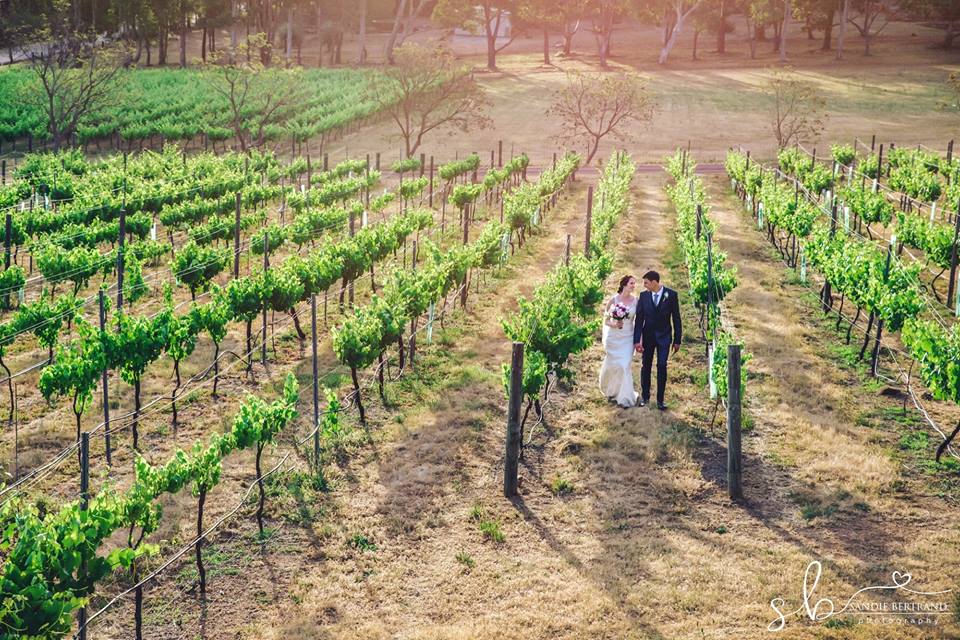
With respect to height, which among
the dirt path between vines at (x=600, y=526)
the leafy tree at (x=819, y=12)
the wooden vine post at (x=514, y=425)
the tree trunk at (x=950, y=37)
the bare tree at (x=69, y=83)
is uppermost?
the leafy tree at (x=819, y=12)

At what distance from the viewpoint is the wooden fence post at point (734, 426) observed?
9.98 m

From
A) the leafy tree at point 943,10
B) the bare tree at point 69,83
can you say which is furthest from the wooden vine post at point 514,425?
the leafy tree at point 943,10

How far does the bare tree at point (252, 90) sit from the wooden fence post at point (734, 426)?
100ft

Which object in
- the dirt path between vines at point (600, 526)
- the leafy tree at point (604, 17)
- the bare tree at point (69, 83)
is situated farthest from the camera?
the leafy tree at point (604, 17)

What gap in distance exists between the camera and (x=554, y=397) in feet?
43.5

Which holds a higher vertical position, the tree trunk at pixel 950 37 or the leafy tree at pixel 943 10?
the leafy tree at pixel 943 10

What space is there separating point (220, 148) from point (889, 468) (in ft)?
140

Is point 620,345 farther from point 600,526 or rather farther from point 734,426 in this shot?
point 600,526

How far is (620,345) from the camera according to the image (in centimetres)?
1219

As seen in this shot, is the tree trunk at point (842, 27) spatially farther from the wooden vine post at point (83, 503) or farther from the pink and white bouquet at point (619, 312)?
the wooden vine post at point (83, 503)

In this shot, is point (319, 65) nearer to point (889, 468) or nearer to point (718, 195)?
point (718, 195)

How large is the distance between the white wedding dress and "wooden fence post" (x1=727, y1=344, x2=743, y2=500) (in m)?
2.09

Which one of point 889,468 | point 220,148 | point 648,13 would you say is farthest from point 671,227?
point 648,13
